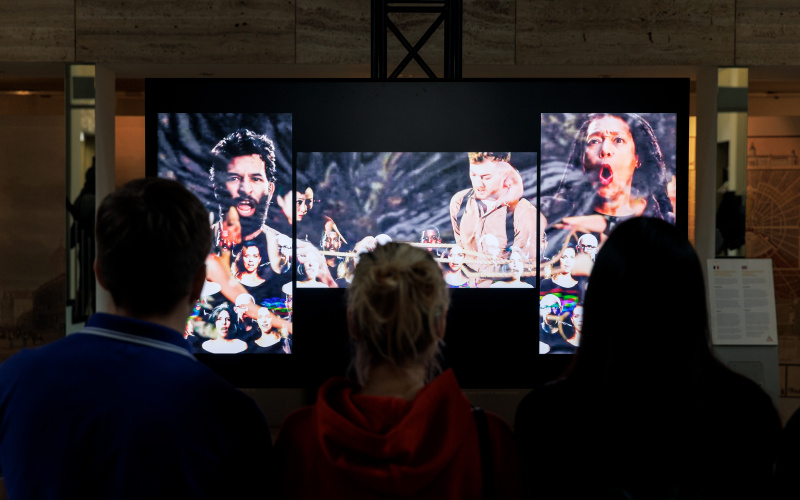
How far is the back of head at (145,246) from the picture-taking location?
137cm

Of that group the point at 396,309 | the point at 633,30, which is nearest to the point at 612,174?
the point at 633,30

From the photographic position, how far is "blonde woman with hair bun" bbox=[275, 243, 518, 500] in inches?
53.0

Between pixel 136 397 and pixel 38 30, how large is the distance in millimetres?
5433

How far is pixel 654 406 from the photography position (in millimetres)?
1442

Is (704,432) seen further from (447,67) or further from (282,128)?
(282,128)

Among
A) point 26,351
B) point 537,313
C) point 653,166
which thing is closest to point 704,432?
point 26,351

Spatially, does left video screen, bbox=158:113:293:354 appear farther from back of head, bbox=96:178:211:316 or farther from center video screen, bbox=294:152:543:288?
back of head, bbox=96:178:211:316

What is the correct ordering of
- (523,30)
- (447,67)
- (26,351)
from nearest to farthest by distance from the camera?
1. (26,351)
2. (447,67)
3. (523,30)

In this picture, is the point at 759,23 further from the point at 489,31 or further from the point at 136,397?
the point at 136,397

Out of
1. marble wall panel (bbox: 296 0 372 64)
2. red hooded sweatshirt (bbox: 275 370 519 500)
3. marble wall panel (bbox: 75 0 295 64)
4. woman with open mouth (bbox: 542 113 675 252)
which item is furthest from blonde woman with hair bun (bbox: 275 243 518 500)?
marble wall panel (bbox: 75 0 295 64)

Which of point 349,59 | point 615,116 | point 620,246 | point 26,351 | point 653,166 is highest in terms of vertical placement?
point 349,59

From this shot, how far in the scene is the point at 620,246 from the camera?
1484 mm

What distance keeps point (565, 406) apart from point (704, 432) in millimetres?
277

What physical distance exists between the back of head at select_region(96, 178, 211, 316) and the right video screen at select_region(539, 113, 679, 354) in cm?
372
